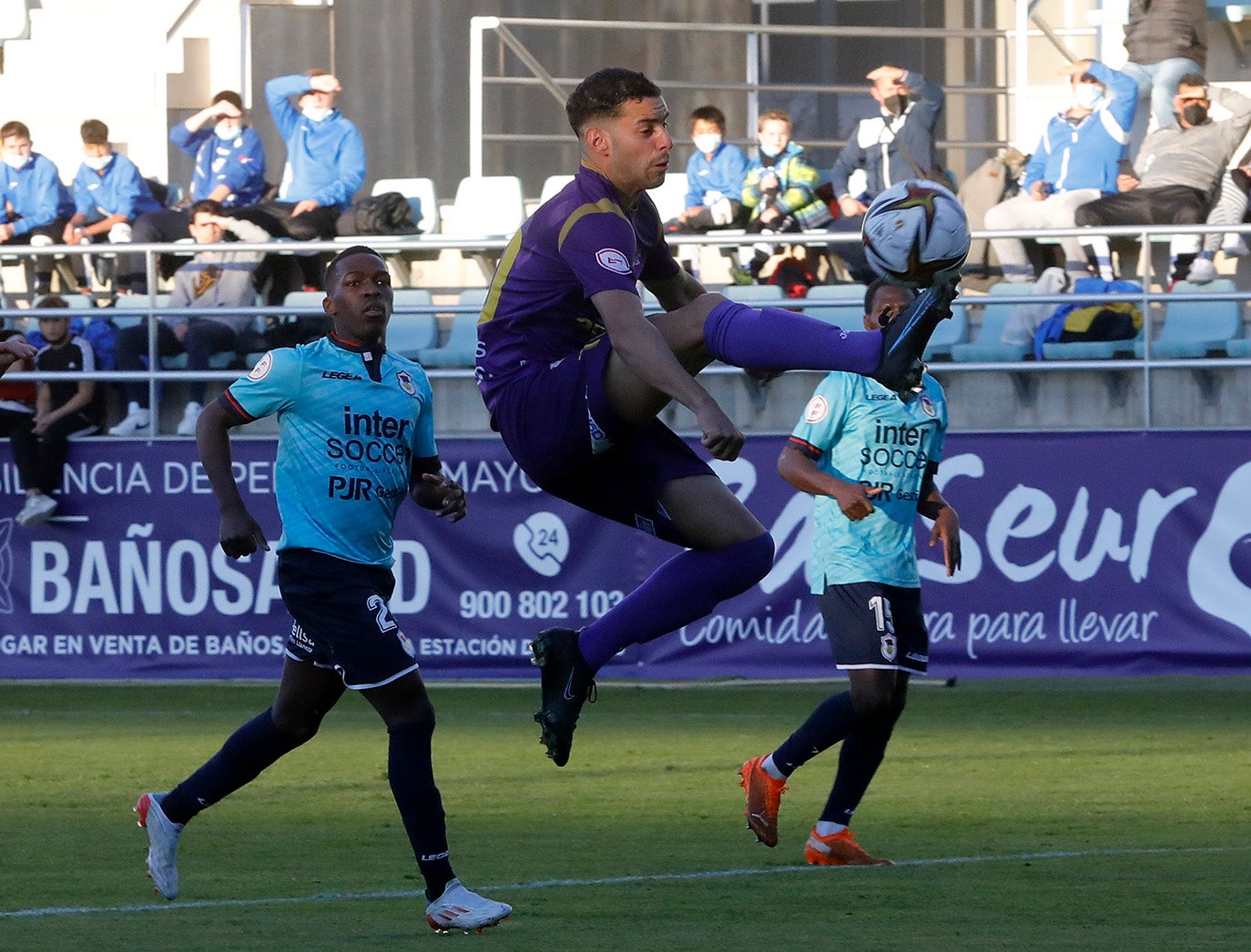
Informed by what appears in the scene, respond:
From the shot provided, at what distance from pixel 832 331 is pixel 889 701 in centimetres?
232

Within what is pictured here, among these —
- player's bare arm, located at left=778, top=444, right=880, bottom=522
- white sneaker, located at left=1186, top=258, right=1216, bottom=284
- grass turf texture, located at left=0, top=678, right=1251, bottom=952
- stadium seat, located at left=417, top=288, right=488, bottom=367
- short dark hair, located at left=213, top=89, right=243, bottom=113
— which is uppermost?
short dark hair, located at left=213, top=89, right=243, bottom=113

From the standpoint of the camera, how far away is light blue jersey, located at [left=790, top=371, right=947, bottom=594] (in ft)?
25.4

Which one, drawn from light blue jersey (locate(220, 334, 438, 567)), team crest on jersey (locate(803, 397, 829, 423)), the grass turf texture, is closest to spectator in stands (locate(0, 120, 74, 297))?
the grass turf texture

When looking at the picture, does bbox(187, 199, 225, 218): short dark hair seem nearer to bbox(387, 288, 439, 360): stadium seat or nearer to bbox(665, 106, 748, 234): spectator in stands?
bbox(387, 288, 439, 360): stadium seat

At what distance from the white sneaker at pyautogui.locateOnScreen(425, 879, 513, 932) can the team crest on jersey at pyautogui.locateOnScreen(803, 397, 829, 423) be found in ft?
7.85

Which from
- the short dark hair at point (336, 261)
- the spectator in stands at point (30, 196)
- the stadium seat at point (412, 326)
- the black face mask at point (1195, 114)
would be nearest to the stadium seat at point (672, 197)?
the stadium seat at point (412, 326)

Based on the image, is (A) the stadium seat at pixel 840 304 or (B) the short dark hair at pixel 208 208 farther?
(B) the short dark hair at pixel 208 208

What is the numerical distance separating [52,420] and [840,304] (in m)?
5.24

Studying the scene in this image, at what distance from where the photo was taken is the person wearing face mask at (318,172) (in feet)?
53.1

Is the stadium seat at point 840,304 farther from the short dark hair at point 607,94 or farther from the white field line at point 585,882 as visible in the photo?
the short dark hair at point 607,94

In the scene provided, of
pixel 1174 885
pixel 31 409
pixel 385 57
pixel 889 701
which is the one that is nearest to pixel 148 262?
pixel 31 409

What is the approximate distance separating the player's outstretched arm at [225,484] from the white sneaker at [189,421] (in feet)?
27.0

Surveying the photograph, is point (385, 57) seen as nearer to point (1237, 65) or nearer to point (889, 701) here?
point (1237, 65)

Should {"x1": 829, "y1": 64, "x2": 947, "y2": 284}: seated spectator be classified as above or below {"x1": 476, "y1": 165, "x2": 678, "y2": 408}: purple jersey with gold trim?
above
